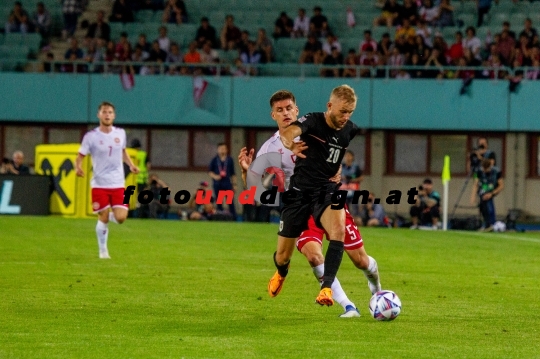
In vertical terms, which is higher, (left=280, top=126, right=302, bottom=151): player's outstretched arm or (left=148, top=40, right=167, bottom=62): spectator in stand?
(left=148, top=40, right=167, bottom=62): spectator in stand

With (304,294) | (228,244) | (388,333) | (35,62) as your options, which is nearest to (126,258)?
(228,244)

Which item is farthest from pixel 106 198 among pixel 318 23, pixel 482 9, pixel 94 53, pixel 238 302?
pixel 482 9

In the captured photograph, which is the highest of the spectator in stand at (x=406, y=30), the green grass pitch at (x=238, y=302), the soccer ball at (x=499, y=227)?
the spectator in stand at (x=406, y=30)

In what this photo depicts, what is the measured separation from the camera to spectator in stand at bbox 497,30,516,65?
108 feet

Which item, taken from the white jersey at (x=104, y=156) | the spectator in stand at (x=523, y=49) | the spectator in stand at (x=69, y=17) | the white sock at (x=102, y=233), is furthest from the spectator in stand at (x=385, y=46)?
the white sock at (x=102, y=233)

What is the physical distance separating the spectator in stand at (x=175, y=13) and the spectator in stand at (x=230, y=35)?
6.87 ft

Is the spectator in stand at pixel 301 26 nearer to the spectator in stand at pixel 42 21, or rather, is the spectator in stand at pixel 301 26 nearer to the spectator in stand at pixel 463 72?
the spectator in stand at pixel 463 72

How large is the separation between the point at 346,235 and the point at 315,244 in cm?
44

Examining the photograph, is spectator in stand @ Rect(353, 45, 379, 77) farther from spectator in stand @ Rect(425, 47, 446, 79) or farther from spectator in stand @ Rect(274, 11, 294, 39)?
spectator in stand @ Rect(274, 11, 294, 39)

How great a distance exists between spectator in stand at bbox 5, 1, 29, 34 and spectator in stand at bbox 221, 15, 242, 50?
6.54 metres

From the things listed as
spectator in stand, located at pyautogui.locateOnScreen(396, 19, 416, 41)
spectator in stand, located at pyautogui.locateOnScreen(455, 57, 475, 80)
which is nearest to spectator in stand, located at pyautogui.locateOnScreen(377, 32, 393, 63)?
spectator in stand, located at pyautogui.locateOnScreen(396, 19, 416, 41)

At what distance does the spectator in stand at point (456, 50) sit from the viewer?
33.4 metres

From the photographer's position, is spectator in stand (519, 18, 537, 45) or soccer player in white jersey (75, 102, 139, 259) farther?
spectator in stand (519, 18, 537, 45)

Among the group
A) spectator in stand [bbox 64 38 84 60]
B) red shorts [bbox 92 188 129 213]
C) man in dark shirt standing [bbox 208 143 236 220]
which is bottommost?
red shorts [bbox 92 188 129 213]
